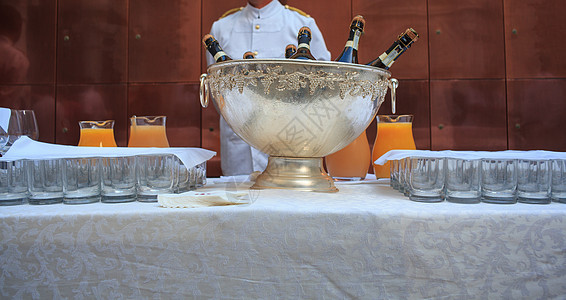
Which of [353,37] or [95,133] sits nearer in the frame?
[353,37]

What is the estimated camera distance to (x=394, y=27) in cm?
254

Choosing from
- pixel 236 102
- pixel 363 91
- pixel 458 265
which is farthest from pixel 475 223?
pixel 236 102

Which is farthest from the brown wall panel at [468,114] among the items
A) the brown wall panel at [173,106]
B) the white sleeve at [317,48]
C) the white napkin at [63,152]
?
the white napkin at [63,152]

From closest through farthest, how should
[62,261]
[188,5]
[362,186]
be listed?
[62,261], [362,186], [188,5]

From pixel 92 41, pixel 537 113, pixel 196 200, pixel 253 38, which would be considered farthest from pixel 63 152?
pixel 537 113

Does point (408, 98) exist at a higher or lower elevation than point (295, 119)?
higher

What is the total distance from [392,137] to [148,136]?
0.50m

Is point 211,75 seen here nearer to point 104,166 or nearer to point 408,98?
point 104,166

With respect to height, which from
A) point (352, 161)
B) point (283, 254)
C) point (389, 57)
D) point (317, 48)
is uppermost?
point (317, 48)

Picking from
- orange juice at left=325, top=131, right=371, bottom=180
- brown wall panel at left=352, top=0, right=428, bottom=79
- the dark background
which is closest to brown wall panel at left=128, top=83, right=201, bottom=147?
the dark background

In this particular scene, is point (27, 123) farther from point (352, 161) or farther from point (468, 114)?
point (468, 114)

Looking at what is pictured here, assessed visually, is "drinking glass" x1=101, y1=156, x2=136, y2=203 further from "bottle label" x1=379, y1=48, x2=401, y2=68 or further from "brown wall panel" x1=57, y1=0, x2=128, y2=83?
"brown wall panel" x1=57, y1=0, x2=128, y2=83

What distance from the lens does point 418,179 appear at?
1.67 ft

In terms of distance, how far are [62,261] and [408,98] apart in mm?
2404
